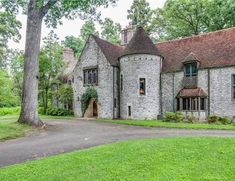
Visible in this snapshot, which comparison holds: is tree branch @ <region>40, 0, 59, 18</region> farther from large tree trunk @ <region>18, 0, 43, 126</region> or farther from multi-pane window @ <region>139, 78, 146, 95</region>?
multi-pane window @ <region>139, 78, 146, 95</region>

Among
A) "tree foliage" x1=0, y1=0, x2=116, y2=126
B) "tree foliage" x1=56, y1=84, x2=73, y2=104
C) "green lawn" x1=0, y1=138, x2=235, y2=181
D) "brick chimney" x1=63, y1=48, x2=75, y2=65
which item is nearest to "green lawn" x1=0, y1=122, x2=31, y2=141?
"tree foliage" x1=0, y1=0, x2=116, y2=126

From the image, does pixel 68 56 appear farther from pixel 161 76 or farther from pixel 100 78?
pixel 161 76

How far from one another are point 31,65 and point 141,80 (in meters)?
12.0

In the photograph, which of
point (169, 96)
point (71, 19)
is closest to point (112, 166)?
point (71, 19)

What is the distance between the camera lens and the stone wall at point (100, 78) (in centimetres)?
3044

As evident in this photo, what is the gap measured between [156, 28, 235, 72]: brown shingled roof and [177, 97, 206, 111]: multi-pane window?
9.88 feet

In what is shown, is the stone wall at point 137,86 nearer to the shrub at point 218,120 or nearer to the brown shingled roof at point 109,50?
the brown shingled roof at point 109,50

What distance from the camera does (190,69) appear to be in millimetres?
27359

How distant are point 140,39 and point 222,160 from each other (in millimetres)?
21097

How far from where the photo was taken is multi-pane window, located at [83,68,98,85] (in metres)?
32.1

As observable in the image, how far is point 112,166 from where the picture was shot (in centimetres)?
878

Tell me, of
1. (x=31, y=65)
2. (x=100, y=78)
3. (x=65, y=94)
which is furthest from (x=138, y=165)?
(x=65, y=94)

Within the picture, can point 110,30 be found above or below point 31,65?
above

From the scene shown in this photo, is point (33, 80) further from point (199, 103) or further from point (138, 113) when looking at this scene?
point (199, 103)
